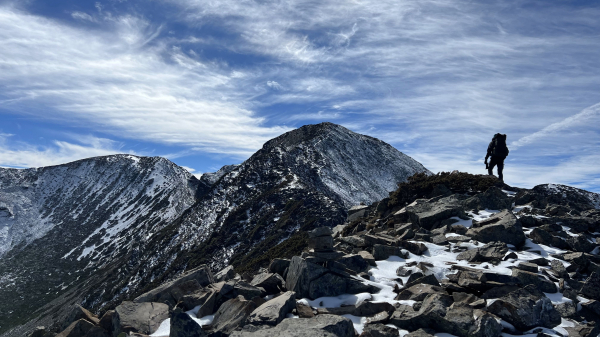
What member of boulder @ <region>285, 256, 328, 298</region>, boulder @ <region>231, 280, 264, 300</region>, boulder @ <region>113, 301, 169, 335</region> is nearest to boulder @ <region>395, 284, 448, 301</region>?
boulder @ <region>285, 256, 328, 298</region>

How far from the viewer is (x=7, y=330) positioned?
71.9 m

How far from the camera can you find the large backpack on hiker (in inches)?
880

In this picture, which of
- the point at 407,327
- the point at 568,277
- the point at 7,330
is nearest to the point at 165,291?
the point at 407,327

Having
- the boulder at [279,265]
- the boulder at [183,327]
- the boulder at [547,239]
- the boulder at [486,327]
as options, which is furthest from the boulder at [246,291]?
the boulder at [547,239]

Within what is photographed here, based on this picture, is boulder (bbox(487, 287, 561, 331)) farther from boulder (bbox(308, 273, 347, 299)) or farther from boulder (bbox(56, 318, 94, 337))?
boulder (bbox(56, 318, 94, 337))

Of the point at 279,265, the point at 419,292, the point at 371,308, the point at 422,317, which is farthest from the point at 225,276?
the point at 422,317

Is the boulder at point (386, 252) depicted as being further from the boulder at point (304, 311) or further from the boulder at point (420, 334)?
the boulder at point (420, 334)

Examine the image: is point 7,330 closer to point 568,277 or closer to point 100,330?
point 100,330

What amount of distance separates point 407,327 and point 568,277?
20.8 feet

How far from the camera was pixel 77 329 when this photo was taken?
10477mm

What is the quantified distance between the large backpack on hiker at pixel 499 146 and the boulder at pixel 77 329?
2184 cm

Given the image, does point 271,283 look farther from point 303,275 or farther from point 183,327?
point 183,327

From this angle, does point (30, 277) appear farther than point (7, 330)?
Yes

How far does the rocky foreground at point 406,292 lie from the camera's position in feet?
28.6
